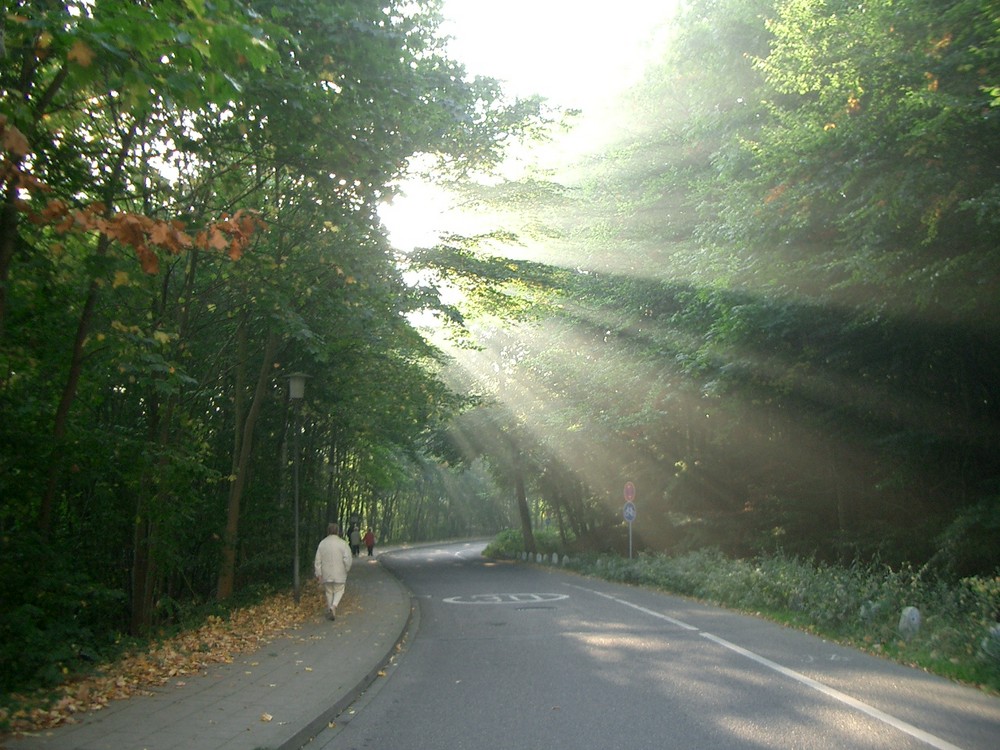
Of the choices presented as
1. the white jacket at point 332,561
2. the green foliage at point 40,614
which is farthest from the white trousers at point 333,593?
the green foliage at point 40,614

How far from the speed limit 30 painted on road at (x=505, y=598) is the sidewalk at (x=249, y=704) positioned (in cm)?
672

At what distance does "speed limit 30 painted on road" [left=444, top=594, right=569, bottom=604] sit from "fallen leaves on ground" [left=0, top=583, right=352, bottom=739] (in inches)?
165

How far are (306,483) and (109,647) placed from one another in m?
13.1

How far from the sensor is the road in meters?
6.53

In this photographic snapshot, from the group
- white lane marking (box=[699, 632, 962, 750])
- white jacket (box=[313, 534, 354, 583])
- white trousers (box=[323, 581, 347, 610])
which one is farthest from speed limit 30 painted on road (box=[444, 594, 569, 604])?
white lane marking (box=[699, 632, 962, 750])

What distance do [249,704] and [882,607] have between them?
8642mm

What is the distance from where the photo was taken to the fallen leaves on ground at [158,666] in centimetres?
691

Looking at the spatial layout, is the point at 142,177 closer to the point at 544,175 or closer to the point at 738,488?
the point at 544,175

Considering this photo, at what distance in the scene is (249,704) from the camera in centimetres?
772

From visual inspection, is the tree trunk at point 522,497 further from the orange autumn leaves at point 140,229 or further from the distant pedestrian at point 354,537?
the orange autumn leaves at point 140,229

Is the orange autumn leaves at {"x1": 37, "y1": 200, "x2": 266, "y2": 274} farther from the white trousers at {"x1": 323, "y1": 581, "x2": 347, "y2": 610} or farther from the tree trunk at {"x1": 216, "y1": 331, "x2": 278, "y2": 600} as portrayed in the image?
the tree trunk at {"x1": 216, "y1": 331, "x2": 278, "y2": 600}

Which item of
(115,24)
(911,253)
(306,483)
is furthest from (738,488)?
(115,24)

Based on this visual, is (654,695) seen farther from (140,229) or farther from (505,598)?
(505,598)

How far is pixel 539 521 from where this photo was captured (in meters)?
86.9
